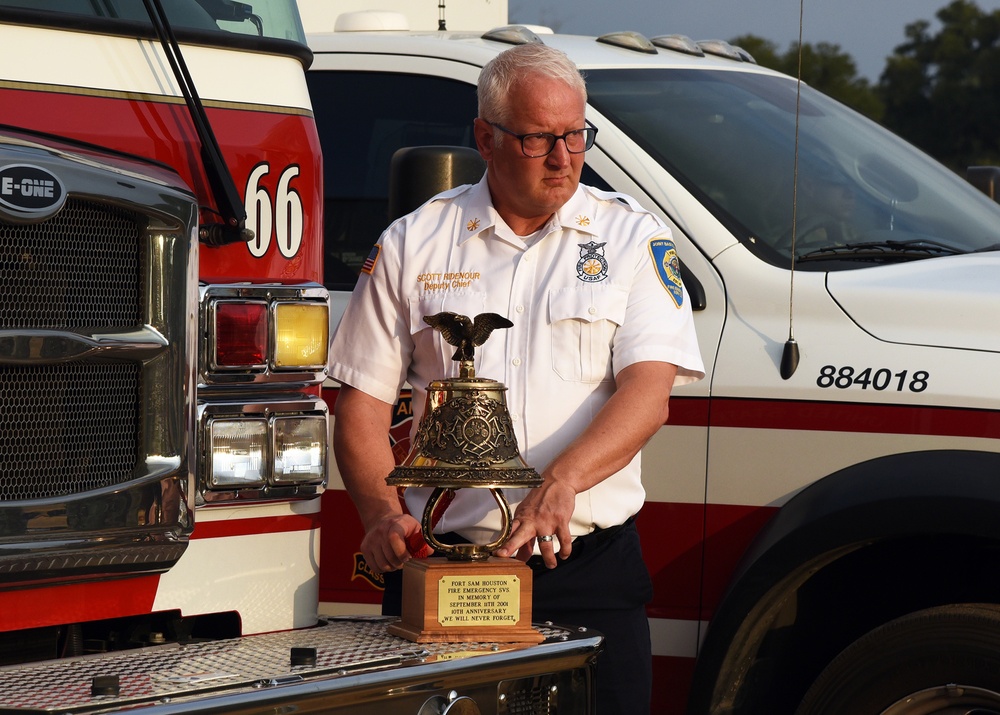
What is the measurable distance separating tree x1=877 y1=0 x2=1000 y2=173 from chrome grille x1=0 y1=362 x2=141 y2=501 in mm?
40399

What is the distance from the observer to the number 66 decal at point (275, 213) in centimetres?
305

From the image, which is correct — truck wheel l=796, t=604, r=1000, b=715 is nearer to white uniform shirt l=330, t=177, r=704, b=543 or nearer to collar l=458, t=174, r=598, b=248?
white uniform shirt l=330, t=177, r=704, b=543

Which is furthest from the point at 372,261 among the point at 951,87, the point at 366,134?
the point at 951,87

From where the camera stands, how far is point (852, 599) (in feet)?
12.5

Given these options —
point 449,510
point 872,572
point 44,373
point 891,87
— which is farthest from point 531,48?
point 891,87

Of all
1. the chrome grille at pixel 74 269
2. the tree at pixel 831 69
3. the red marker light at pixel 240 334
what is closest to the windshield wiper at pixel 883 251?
the red marker light at pixel 240 334

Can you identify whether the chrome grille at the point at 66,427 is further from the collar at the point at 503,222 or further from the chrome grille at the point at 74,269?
the collar at the point at 503,222

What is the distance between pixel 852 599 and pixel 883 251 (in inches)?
35.7

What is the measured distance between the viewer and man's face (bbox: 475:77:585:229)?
10.2ft

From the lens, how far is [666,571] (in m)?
3.82

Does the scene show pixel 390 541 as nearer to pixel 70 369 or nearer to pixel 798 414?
pixel 70 369

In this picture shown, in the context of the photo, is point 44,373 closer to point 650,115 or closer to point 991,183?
point 650,115

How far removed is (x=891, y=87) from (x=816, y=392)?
145 ft

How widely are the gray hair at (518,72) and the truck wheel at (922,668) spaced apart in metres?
1.45
